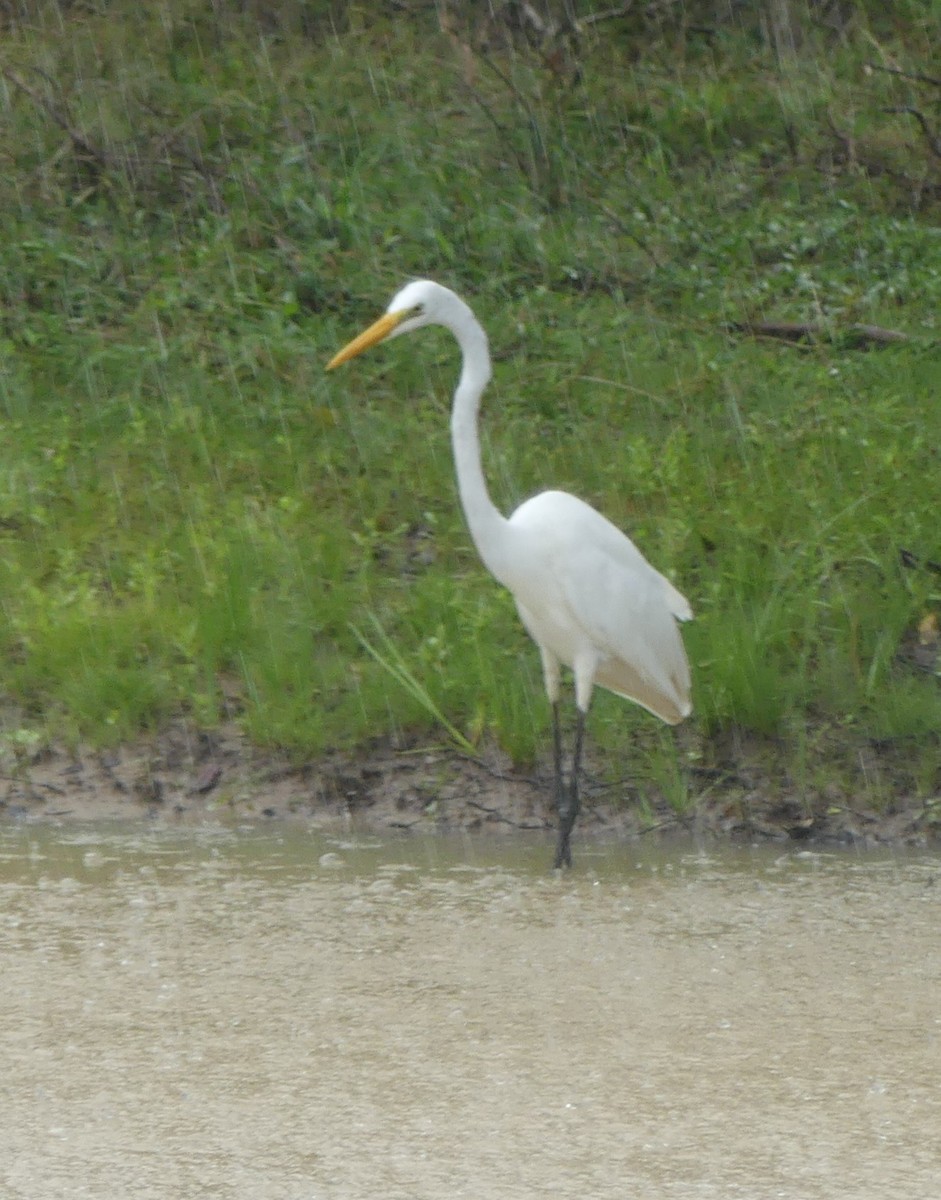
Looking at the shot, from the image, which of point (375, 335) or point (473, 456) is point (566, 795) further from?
point (375, 335)

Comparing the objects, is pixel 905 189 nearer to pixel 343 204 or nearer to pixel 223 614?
pixel 343 204

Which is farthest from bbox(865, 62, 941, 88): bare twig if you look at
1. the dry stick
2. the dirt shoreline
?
the dirt shoreline

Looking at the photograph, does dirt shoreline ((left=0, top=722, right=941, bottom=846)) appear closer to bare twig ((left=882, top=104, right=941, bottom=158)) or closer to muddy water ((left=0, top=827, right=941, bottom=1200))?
muddy water ((left=0, top=827, right=941, bottom=1200))

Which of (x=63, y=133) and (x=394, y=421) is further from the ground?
(x=63, y=133)

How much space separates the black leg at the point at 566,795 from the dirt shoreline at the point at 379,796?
0.77 feet

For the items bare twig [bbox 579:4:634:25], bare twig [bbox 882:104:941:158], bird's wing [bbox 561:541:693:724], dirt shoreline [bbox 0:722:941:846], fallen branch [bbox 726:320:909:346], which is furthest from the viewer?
bare twig [bbox 579:4:634:25]

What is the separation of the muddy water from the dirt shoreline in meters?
0.28

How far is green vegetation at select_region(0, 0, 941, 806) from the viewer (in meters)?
5.62

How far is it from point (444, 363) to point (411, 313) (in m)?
2.32

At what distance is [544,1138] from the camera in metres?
2.86

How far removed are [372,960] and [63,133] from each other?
232 inches

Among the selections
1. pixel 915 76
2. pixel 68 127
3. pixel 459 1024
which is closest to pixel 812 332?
pixel 915 76

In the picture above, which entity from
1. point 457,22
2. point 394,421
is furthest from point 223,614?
point 457,22

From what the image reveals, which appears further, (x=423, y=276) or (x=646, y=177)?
(x=646, y=177)
